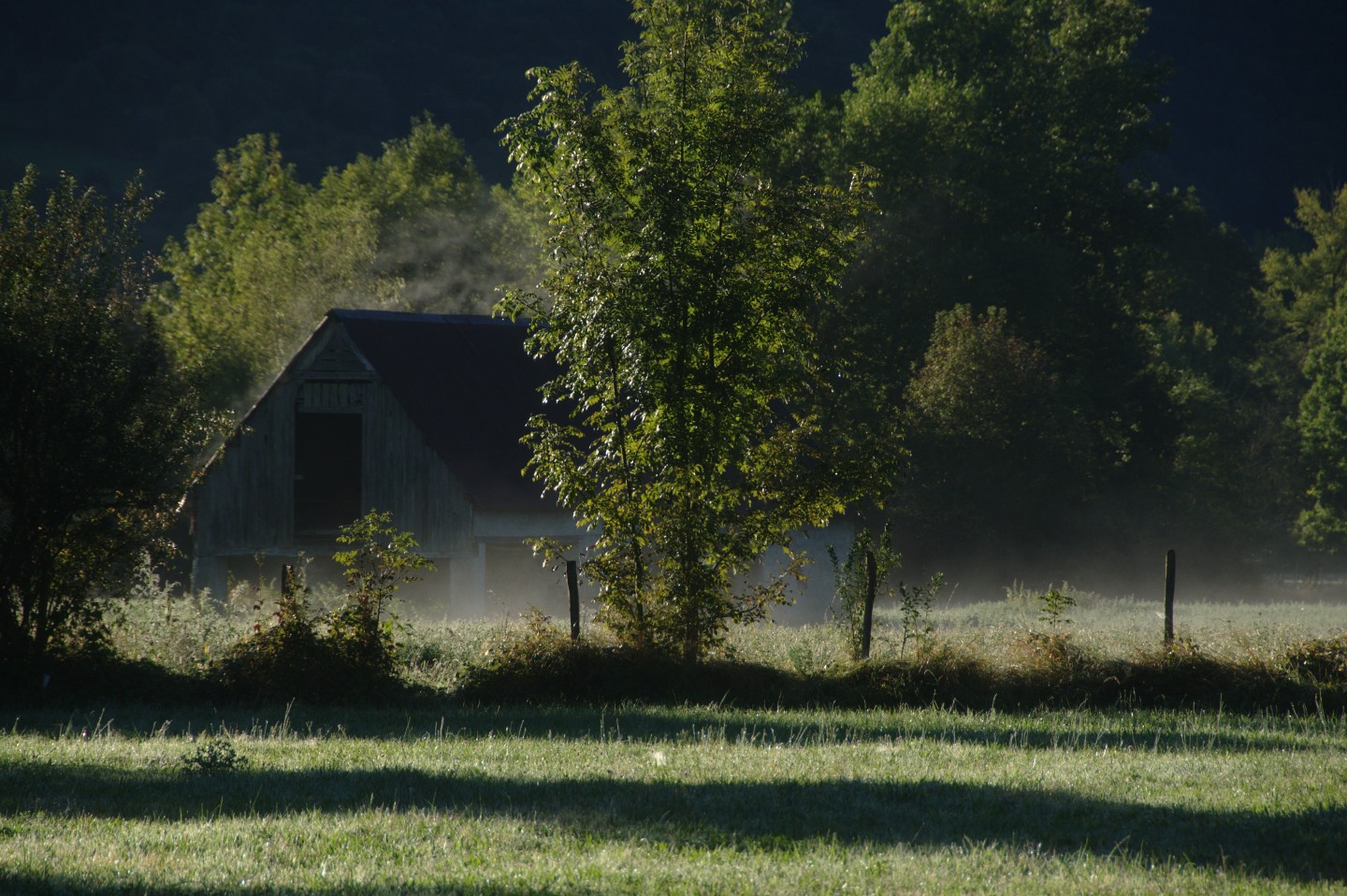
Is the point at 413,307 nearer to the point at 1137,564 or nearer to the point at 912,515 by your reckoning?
the point at 912,515

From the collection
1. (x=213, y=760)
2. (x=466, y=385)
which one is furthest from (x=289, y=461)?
(x=213, y=760)

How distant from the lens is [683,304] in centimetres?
1554

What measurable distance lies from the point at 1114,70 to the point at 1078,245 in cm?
706

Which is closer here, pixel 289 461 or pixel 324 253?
pixel 289 461

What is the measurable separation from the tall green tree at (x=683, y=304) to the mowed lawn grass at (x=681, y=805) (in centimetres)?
288

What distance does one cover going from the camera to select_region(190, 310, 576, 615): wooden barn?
30266mm

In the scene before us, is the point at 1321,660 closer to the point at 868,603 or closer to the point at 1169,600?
the point at 1169,600

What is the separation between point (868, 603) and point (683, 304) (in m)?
4.12

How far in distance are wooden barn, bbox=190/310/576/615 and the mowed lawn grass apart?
16955 mm

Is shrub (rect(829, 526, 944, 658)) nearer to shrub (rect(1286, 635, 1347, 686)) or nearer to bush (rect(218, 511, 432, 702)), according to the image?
shrub (rect(1286, 635, 1347, 686))

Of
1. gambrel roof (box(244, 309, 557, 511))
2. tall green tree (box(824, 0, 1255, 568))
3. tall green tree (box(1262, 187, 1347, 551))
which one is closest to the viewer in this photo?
gambrel roof (box(244, 309, 557, 511))

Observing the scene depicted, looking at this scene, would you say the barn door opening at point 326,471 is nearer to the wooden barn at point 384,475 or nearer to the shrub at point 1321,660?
the wooden barn at point 384,475

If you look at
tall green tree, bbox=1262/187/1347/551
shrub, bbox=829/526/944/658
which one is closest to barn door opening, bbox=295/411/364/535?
shrub, bbox=829/526/944/658

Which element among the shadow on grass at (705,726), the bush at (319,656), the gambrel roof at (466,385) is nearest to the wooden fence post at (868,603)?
the shadow on grass at (705,726)
